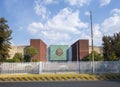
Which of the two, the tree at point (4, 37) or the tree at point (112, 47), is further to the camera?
the tree at point (112, 47)

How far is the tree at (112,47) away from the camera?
56834 mm

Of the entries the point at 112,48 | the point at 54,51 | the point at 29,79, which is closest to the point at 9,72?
the point at 29,79

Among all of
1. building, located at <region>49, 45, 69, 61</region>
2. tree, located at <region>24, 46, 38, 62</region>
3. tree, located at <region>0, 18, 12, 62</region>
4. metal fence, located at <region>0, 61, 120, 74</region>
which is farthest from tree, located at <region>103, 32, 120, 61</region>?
building, located at <region>49, 45, 69, 61</region>

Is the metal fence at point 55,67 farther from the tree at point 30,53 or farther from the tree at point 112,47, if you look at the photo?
the tree at point 30,53

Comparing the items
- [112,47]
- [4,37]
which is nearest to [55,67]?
[4,37]

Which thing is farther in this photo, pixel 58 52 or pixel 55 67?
pixel 58 52

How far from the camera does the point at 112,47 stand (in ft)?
191

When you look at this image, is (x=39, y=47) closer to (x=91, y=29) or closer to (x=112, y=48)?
(x=112, y=48)

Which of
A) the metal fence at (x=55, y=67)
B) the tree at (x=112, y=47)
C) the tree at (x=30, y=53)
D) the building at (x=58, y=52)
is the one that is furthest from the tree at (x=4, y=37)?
the building at (x=58, y=52)

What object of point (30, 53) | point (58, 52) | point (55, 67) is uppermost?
point (58, 52)

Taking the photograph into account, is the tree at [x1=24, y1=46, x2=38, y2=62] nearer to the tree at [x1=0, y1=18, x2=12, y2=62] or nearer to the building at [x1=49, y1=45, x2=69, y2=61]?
the building at [x1=49, y1=45, x2=69, y2=61]

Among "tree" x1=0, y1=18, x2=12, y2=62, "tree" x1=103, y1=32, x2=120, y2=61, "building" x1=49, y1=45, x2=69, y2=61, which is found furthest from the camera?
"building" x1=49, y1=45, x2=69, y2=61

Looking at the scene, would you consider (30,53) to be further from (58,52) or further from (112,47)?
(58,52)

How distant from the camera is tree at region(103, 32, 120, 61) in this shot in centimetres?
5683
